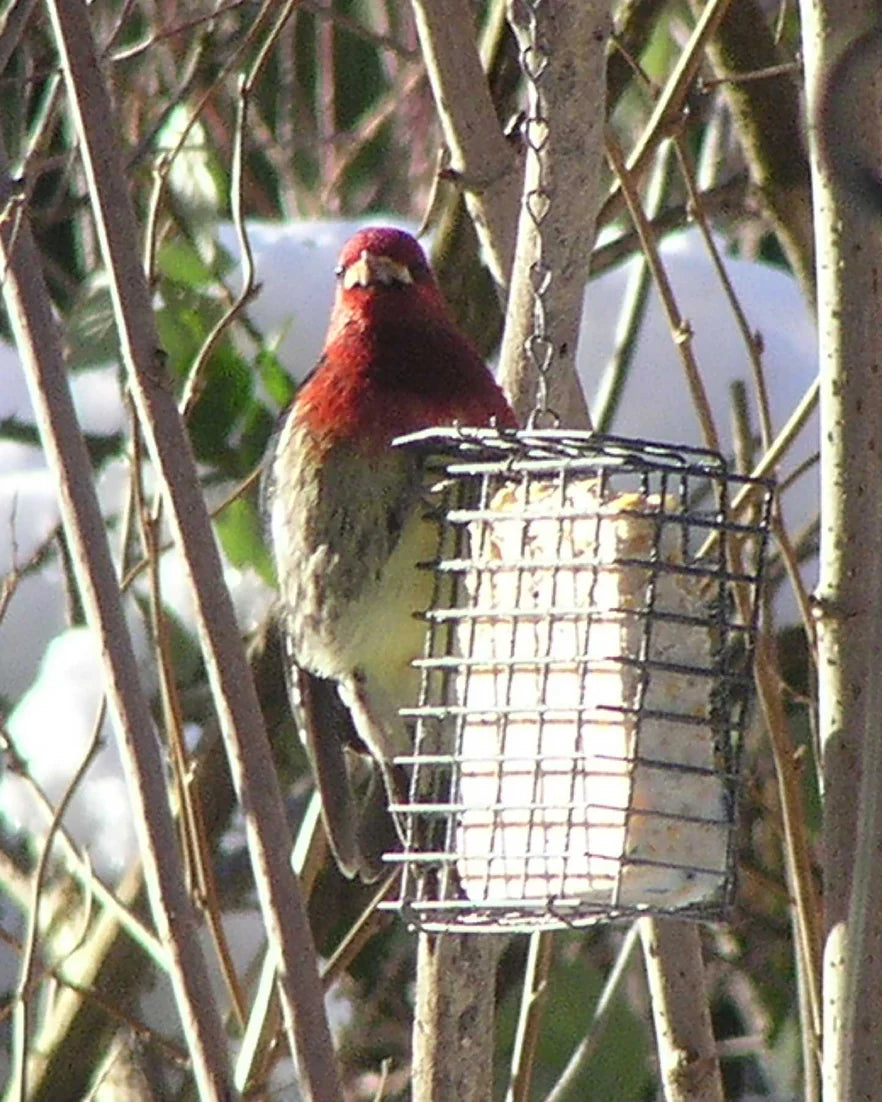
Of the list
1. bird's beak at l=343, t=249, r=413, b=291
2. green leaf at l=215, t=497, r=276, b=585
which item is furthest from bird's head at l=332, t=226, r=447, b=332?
green leaf at l=215, t=497, r=276, b=585

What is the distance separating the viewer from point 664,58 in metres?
4.81

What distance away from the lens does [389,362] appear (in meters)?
3.09

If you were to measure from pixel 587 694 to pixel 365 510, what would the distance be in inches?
28.6

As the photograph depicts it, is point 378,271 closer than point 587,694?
No

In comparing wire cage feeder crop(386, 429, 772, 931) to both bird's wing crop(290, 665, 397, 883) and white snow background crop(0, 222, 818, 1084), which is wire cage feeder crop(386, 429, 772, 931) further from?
white snow background crop(0, 222, 818, 1084)

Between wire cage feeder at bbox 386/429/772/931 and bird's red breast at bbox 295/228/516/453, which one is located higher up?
bird's red breast at bbox 295/228/516/453

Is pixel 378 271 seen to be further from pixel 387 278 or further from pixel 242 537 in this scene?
pixel 242 537

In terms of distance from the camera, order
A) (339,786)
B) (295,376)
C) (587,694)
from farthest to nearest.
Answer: (295,376) < (339,786) < (587,694)

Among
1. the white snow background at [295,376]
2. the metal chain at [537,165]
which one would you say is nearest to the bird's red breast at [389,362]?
the metal chain at [537,165]

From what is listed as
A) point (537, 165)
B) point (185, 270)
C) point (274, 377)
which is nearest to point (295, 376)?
point (274, 377)

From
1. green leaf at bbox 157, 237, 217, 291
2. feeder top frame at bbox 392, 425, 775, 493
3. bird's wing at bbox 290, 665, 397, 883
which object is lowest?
bird's wing at bbox 290, 665, 397, 883

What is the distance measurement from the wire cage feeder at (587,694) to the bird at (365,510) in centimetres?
43

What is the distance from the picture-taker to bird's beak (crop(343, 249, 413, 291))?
10.4 ft

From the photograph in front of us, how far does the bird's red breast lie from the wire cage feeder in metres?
0.48
